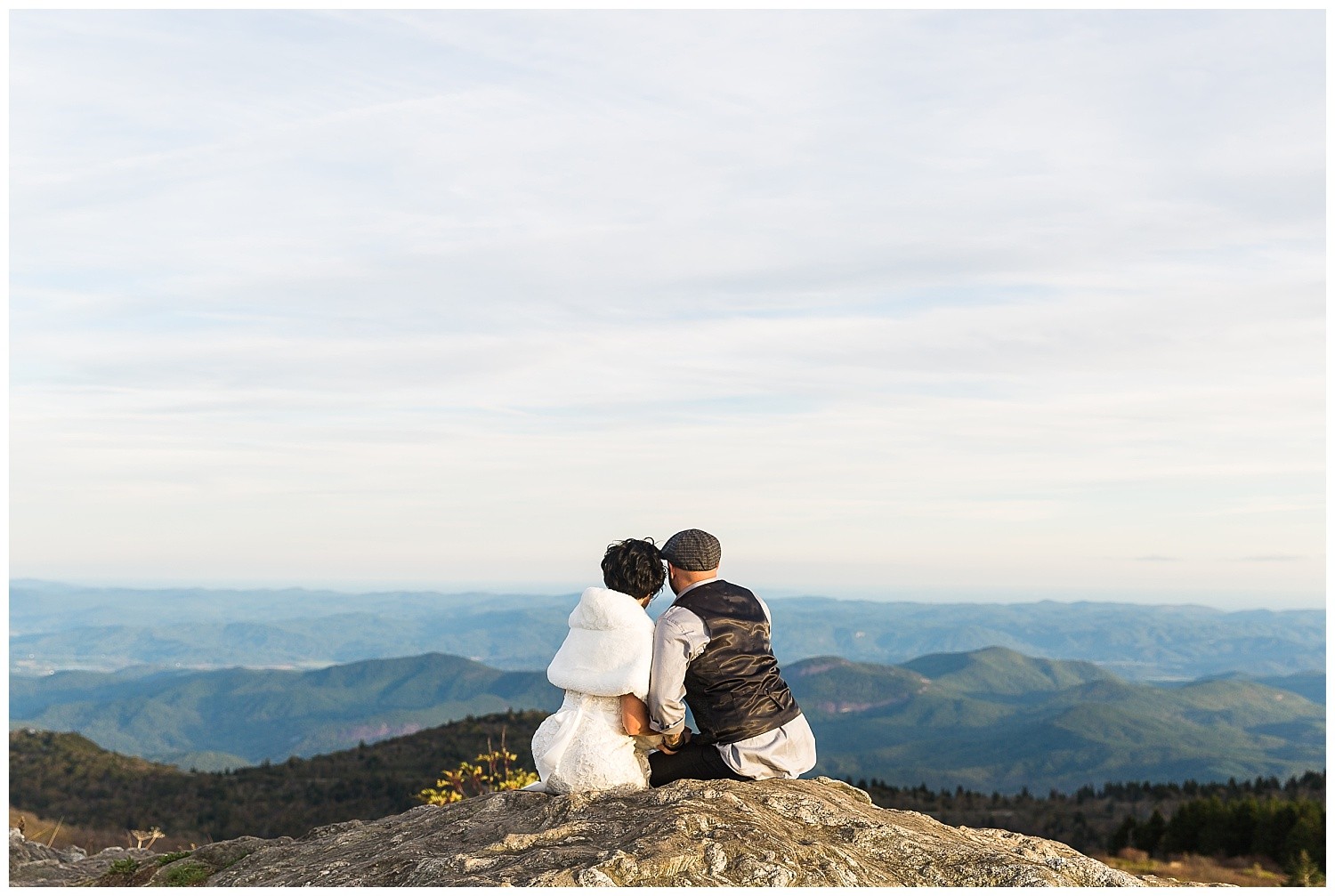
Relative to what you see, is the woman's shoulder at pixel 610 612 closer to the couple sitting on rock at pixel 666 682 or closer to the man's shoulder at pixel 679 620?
the couple sitting on rock at pixel 666 682

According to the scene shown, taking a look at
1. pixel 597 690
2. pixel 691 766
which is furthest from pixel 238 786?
pixel 597 690

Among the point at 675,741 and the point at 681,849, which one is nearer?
the point at 681,849

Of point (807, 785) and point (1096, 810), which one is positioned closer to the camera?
point (807, 785)

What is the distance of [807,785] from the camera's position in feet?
30.5

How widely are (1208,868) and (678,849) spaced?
26.7 metres

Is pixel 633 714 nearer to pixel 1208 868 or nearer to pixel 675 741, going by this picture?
pixel 675 741

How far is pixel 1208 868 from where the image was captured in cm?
2841

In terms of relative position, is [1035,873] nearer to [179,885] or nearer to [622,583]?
[622,583]

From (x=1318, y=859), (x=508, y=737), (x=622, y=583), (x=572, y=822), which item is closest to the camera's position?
(x=572, y=822)

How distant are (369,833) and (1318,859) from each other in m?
25.8

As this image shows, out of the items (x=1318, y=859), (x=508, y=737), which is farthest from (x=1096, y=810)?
(x=508, y=737)

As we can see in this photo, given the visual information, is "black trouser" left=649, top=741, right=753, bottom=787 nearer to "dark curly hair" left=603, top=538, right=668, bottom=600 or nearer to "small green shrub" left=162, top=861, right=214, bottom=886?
"dark curly hair" left=603, top=538, right=668, bottom=600

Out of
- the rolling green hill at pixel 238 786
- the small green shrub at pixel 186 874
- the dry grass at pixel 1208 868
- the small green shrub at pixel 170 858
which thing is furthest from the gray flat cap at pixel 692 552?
the rolling green hill at pixel 238 786

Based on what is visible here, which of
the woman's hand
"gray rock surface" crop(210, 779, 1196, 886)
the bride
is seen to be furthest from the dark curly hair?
"gray rock surface" crop(210, 779, 1196, 886)
